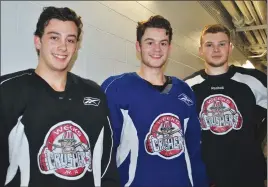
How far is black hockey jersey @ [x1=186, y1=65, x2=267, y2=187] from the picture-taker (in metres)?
1.85

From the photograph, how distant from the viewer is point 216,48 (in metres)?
2.04

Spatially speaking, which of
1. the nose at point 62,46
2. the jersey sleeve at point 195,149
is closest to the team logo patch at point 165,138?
the jersey sleeve at point 195,149

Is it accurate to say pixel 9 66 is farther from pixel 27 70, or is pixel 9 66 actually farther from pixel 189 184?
pixel 189 184

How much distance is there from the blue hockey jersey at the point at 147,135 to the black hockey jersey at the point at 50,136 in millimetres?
169

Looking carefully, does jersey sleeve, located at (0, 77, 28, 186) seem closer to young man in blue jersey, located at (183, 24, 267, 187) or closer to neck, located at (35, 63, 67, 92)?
neck, located at (35, 63, 67, 92)

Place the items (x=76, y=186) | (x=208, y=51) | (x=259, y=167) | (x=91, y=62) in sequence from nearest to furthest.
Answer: (x=76, y=186) → (x=91, y=62) → (x=259, y=167) → (x=208, y=51)

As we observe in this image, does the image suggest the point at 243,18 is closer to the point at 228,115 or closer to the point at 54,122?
the point at 228,115

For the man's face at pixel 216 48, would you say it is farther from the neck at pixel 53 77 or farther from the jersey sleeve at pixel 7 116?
the jersey sleeve at pixel 7 116

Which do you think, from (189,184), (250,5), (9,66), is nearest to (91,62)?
(9,66)

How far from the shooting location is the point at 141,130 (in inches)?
61.9

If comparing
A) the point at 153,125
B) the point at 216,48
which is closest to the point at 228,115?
the point at 216,48

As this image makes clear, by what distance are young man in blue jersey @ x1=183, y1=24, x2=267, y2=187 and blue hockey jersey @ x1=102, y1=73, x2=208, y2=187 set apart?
26cm

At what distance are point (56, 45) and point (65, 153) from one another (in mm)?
448

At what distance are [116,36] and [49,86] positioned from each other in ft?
2.50
